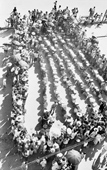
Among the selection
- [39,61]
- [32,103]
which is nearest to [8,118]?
[32,103]

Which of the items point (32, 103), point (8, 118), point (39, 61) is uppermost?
point (39, 61)

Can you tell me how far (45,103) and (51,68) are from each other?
13.9ft

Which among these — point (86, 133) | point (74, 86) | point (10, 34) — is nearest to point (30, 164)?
point (86, 133)

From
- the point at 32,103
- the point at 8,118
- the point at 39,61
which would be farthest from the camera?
the point at 39,61

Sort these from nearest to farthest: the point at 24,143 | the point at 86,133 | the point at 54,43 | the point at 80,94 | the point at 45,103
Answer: the point at 24,143
the point at 86,133
the point at 45,103
the point at 80,94
the point at 54,43

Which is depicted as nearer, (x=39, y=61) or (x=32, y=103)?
(x=32, y=103)

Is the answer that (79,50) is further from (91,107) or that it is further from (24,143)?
(24,143)

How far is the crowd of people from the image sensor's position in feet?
47.8

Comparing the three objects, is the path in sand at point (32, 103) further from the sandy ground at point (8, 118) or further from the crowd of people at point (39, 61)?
the crowd of people at point (39, 61)

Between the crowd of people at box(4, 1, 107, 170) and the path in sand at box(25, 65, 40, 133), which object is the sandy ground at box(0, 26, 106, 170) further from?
the crowd of people at box(4, 1, 107, 170)

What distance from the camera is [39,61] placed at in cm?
2120

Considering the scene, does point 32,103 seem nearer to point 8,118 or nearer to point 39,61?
point 8,118

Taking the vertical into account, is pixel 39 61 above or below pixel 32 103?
above

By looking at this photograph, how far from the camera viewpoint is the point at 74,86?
20000mm
